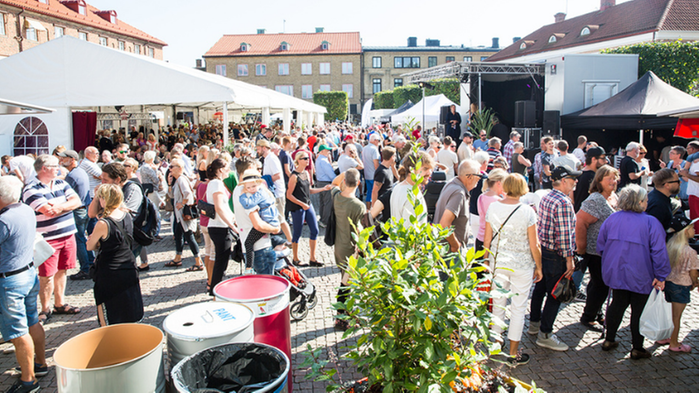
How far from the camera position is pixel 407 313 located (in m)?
1.85

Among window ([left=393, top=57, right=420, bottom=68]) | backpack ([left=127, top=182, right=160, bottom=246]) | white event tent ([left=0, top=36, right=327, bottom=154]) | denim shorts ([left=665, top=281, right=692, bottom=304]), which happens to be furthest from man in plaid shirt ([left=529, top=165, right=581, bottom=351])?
window ([left=393, top=57, right=420, bottom=68])

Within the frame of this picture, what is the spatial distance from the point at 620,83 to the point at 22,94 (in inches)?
703

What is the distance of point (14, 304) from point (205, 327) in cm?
192

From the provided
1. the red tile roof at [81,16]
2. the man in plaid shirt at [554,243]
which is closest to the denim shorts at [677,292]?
the man in plaid shirt at [554,243]

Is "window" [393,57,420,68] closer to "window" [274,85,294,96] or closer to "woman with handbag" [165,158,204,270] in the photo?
"window" [274,85,294,96]

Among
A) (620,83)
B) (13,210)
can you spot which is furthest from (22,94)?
(620,83)

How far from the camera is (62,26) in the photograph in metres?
34.4

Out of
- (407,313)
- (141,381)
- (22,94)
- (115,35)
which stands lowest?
(141,381)

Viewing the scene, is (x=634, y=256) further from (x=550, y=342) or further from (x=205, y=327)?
(x=205, y=327)

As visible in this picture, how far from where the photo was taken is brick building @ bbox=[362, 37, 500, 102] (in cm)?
5675

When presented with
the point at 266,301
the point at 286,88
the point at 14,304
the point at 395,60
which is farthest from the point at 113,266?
the point at 395,60

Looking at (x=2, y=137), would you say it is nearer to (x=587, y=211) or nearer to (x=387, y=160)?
(x=387, y=160)

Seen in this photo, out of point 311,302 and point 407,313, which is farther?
point 311,302

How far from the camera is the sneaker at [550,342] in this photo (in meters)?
4.02
